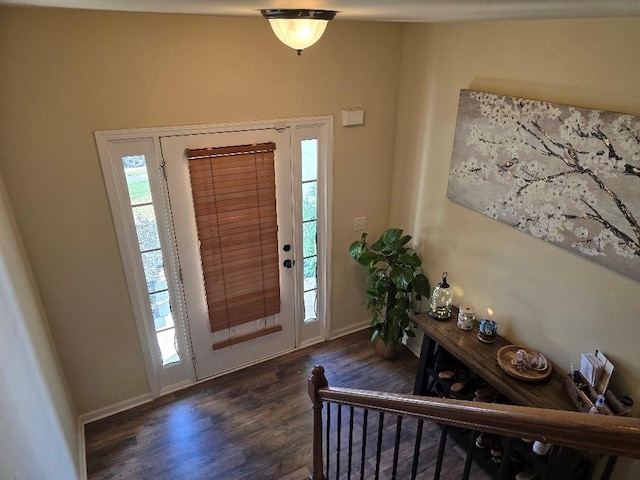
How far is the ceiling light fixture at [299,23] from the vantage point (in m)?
1.60

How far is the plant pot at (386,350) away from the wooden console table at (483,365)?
0.49m

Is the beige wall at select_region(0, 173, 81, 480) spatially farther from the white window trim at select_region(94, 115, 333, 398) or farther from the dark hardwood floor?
the white window trim at select_region(94, 115, 333, 398)

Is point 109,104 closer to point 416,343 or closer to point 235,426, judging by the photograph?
point 235,426

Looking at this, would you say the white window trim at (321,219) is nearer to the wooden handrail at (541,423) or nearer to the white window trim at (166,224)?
the white window trim at (166,224)

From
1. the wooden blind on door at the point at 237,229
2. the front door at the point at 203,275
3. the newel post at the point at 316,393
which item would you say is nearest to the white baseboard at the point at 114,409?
the front door at the point at 203,275

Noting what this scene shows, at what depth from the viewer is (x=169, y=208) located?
9.67ft

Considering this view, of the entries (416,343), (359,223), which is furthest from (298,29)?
(416,343)

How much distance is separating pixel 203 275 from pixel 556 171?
242 centimetres

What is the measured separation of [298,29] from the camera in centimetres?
167

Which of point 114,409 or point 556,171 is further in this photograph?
point 114,409

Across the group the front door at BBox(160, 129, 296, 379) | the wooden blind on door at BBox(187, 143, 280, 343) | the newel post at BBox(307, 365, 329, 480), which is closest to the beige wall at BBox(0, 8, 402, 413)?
the front door at BBox(160, 129, 296, 379)

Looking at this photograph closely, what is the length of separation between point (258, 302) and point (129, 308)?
97 cm

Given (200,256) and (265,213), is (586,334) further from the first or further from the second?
(200,256)

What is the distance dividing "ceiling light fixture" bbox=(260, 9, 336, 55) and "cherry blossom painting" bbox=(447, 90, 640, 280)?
137 cm
